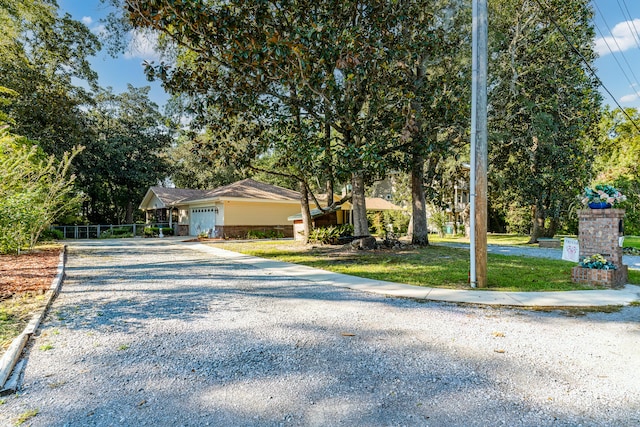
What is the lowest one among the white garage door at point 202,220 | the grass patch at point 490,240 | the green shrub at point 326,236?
the grass patch at point 490,240

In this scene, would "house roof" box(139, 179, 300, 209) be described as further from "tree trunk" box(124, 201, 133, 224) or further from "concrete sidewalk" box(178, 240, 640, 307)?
"concrete sidewalk" box(178, 240, 640, 307)

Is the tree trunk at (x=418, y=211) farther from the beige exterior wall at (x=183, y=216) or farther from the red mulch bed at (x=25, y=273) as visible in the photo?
the beige exterior wall at (x=183, y=216)

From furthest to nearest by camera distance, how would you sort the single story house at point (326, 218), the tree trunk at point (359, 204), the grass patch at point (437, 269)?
the single story house at point (326, 218) → the tree trunk at point (359, 204) → the grass patch at point (437, 269)

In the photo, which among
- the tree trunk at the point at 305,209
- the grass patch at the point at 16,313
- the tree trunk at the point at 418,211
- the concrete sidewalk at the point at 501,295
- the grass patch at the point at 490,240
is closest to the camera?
the grass patch at the point at 16,313

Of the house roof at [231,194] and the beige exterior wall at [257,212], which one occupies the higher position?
the house roof at [231,194]

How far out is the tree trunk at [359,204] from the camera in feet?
43.0

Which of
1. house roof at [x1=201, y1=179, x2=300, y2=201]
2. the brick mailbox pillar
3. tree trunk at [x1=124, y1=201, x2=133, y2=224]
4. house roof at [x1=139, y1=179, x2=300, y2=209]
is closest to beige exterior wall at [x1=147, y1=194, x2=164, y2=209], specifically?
house roof at [x1=139, y1=179, x2=300, y2=209]

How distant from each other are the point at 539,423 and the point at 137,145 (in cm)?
3361

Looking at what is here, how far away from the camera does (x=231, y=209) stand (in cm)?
2273

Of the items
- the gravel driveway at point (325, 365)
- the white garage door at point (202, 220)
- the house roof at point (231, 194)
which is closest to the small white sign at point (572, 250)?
the gravel driveway at point (325, 365)

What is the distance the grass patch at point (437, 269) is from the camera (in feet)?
23.7

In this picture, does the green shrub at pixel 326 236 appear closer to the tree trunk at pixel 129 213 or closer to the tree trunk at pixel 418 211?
the tree trunk at pixel 418 211

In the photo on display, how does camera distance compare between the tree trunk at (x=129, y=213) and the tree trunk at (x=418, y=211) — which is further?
the tree trunk at (x=129, y=213)

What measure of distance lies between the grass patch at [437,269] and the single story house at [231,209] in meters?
9.90
